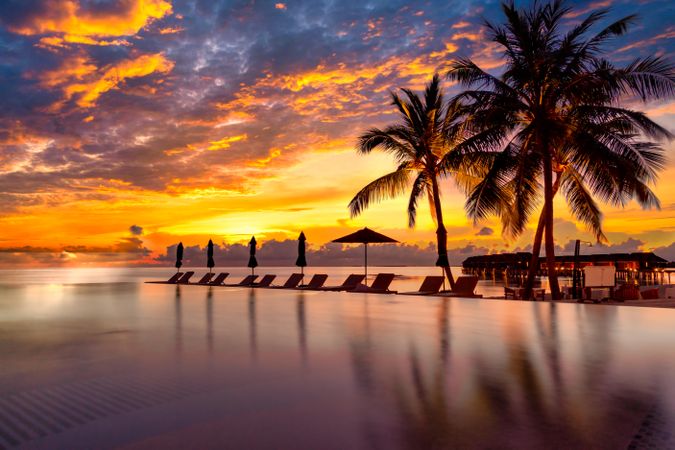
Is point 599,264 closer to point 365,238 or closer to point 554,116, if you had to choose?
A: point 365,238

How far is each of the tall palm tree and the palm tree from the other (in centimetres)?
316

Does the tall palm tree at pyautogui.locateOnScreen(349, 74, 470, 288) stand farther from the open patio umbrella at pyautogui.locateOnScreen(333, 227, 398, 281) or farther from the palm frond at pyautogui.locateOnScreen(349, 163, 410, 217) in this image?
the open patio umbrella at pyautogui.locateOnScreen(333, 227, 398, 281)

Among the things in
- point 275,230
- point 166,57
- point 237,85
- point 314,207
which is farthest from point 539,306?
point 275,230

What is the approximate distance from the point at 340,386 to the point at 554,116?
1262 cm

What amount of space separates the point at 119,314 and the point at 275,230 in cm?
2828

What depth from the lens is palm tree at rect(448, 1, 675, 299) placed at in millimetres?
Answer: 12953

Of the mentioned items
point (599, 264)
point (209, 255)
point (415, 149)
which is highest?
point (415, 149)

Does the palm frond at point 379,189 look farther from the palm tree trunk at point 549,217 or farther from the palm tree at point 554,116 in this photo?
the palm tree trunk at point 549,217

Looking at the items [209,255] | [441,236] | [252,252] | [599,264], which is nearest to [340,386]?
[441,236]

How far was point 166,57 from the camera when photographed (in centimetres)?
1692

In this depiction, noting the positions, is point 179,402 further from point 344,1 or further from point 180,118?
point 180,118

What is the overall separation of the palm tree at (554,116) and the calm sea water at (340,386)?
592 cm

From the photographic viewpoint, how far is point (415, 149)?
61.2 ft

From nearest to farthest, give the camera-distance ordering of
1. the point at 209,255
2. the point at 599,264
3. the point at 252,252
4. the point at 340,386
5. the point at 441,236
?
the point at 340,386 → the point at 441,236 → the point at 252,252 → the point at 209,255 → the point at 599,264
